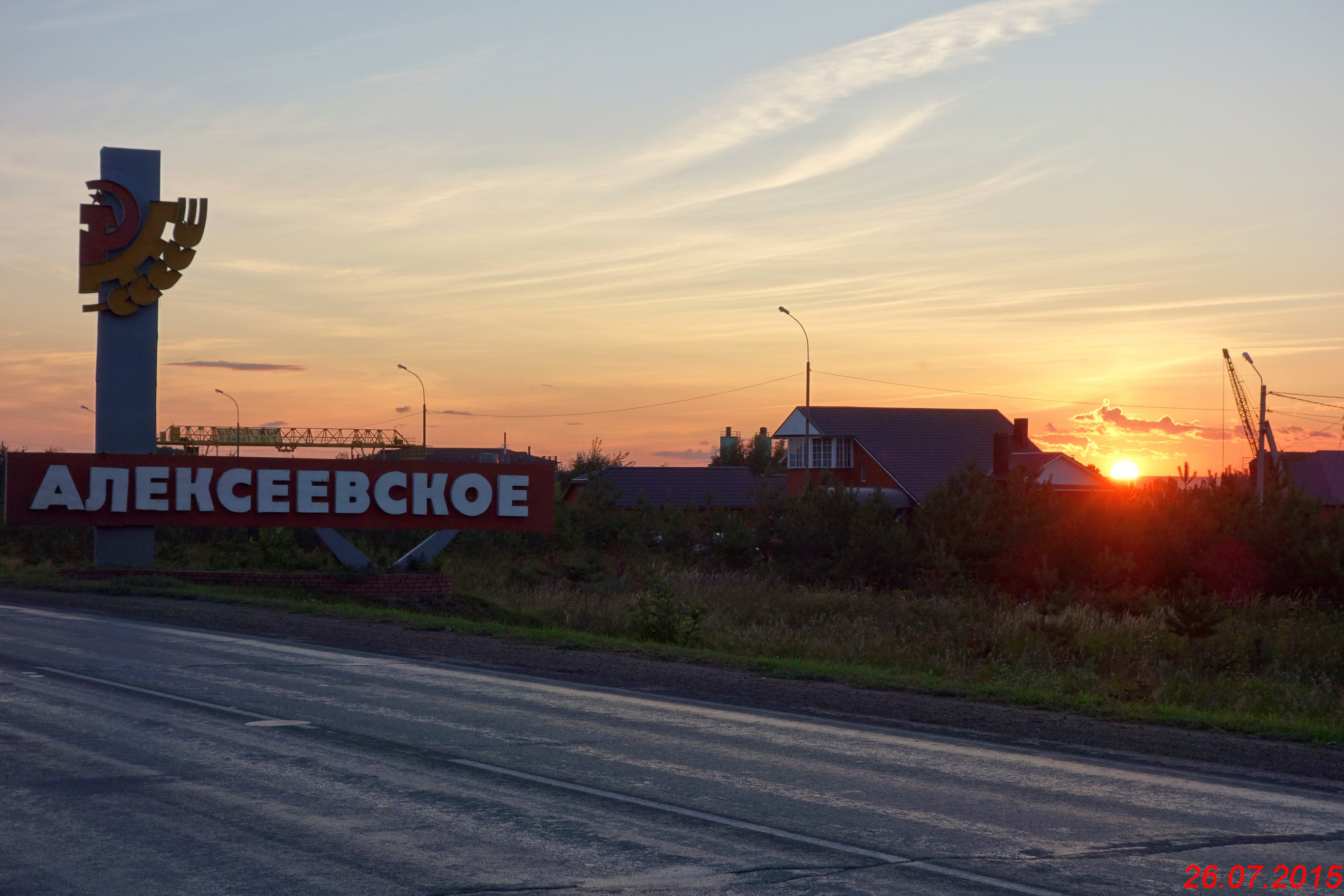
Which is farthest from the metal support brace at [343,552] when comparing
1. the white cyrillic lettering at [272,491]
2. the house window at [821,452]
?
the house window at [821,452]

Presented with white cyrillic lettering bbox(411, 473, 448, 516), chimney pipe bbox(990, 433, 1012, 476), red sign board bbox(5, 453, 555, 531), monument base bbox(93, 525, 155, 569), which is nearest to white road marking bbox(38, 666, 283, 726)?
red sign board bbox(5, 453, 555, 531)

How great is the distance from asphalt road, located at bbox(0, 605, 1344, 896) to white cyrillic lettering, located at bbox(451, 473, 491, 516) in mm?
17831

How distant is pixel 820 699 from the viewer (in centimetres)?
1341

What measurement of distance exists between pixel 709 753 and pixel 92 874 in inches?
195

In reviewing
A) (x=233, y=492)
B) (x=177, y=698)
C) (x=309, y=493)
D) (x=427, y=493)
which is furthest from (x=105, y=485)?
(x=177, y=698)

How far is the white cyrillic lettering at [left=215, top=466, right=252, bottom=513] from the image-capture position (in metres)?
29.2

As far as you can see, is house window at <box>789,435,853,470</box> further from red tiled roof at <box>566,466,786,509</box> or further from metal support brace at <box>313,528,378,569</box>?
metal support brace at <box>313,528,378,569</box>

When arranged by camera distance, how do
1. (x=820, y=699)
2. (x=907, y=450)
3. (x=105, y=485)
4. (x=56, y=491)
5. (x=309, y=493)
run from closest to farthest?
(x=820, y=699), (x=56, y=491), (x=105, y=485), (x=309, y=493), (x=907, y=450)

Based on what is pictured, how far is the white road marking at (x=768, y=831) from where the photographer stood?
6070 mm

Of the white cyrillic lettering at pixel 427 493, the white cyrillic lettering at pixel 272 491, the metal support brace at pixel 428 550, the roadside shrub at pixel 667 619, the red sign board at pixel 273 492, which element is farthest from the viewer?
the metal support brace at pixel 428 550

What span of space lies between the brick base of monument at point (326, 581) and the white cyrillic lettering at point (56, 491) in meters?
1.67

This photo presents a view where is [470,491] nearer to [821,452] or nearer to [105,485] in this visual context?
[105,485]

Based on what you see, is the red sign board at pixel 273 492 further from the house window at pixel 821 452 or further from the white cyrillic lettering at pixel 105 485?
the house window at pixel 821 452

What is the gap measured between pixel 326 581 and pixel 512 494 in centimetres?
526
